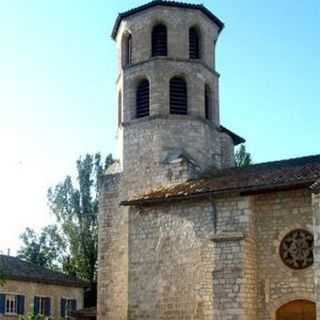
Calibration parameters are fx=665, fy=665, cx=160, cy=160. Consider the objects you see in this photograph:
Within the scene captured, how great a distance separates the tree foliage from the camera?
36375 mm

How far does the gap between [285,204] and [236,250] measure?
1791 millimetres

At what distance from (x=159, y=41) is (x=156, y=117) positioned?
9.59 ft

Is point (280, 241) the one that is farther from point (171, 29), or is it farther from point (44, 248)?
point (44, 248)

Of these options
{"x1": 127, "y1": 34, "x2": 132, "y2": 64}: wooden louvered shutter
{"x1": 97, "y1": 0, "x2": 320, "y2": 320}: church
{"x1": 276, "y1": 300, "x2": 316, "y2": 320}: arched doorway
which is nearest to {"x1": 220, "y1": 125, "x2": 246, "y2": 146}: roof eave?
{"x1": 97, "y1": 0, "x2": 320, "y2": 320}: church

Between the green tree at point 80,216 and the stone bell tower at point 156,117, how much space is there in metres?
13.3

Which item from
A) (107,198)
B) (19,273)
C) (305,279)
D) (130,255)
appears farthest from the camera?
(19,273)

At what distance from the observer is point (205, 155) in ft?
73.5

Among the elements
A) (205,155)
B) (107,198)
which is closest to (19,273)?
(107,198)

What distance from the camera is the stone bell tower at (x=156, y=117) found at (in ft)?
69.5

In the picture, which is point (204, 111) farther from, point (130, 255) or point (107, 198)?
point (130, 255)

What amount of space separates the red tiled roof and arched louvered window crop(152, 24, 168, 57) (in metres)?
4.88

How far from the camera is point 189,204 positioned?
62.6 ft

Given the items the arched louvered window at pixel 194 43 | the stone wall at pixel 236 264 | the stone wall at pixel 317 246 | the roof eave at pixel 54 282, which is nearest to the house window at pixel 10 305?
the roof eave at pixel 54 282

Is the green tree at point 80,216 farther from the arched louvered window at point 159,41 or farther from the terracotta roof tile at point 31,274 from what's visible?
the arched louvered window at point 159,41
